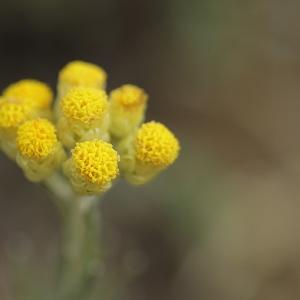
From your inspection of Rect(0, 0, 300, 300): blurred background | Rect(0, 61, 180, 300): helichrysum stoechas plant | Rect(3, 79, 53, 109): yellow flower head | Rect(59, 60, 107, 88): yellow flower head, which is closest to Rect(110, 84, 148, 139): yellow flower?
Rect(0, 61, 180, 300): helichrysum stoechas plant

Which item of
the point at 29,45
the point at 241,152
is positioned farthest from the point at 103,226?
the point at 29,45

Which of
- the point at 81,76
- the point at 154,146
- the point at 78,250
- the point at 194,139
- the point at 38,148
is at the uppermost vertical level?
the point at 81,76

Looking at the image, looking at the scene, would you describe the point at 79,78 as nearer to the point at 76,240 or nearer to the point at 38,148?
the point at 38,148

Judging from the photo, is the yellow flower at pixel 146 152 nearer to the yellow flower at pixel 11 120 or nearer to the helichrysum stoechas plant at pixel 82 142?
the helichrysum stoechas plant at pixel 82 142

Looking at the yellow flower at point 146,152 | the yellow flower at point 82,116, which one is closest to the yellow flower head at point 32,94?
the yellow flower at point 82,116

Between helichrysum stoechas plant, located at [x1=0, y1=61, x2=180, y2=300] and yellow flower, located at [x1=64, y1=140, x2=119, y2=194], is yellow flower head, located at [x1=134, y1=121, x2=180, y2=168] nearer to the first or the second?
helichrysum stoechas plant, located at [x1=0, y1=61, x2=180, y2=300]

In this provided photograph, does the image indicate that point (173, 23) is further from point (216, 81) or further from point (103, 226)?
point (103, 226)

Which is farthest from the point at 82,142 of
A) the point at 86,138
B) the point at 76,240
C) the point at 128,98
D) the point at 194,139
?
the point at 194,139
